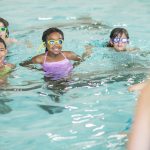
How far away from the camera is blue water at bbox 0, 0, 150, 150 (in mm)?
3662

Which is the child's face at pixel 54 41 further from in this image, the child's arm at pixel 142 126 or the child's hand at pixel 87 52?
the child's arm at pixel 142 126

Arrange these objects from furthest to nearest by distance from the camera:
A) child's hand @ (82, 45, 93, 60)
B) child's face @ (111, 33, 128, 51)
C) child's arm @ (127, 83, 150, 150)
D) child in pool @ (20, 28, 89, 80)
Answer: child's face @ (111, 33, 128, 51) → child's hand @ (82, 45, 93, 60) → child in pool @ (20, 28, 89, 80) → child's arm @ (127, 83, 150, 150)

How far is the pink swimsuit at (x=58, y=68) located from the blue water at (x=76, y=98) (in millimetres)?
148

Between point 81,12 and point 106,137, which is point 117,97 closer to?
point 106,137

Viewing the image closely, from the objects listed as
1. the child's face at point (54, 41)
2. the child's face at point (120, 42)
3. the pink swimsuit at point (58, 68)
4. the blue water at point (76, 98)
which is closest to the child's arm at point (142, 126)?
the blue water at point (76, 98)

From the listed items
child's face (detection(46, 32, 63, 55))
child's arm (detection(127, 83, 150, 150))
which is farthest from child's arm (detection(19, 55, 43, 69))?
child's arm (detection(127, 83, 150, 150))

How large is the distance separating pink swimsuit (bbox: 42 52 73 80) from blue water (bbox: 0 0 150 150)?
0.15 meters

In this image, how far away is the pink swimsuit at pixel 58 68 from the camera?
17.9 feet

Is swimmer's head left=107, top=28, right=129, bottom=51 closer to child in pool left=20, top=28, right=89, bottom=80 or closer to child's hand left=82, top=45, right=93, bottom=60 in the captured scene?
child's hand left=82, top=45, right=93, bottom=60

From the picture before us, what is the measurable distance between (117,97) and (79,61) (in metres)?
1.48

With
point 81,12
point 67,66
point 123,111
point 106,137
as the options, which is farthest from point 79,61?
point 81,12

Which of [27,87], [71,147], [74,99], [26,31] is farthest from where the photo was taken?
[26,31]

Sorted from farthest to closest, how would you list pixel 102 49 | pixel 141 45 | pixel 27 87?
pixel 141 45 → pixel 102 49 → pixel 27 87

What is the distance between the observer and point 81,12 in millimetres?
10461
